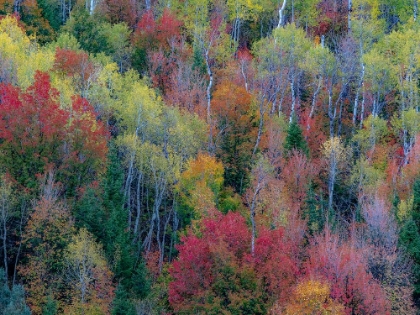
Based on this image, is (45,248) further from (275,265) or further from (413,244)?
(413,244)

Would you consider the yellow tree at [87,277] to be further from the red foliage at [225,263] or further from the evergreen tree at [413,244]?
the evergreen tree at [413,244]

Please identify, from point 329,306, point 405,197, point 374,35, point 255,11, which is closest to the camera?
point 329,306

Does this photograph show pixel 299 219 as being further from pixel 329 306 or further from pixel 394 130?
pixel 394 130

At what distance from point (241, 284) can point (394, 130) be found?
21.2 meters

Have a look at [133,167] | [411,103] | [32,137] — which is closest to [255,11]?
[411,103]

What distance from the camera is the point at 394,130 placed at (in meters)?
53.0

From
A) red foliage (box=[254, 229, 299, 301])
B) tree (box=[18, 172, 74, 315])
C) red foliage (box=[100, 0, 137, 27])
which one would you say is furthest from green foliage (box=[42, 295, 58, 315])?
red foliage (box=[100, 0, 137, 27])

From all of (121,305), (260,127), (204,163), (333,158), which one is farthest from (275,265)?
(260,127)

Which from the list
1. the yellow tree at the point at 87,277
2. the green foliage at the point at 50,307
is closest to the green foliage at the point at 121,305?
the yellow tree at the point at 87,277

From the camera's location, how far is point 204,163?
1780 inches

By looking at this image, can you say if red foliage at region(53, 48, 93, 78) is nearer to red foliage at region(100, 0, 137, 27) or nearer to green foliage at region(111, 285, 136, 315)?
red foliage at region(100, 0, 137, 27)

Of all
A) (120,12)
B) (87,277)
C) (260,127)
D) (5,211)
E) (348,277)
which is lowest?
(348,277)

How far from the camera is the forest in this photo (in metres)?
37.5

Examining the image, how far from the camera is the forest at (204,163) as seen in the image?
37531 mm
